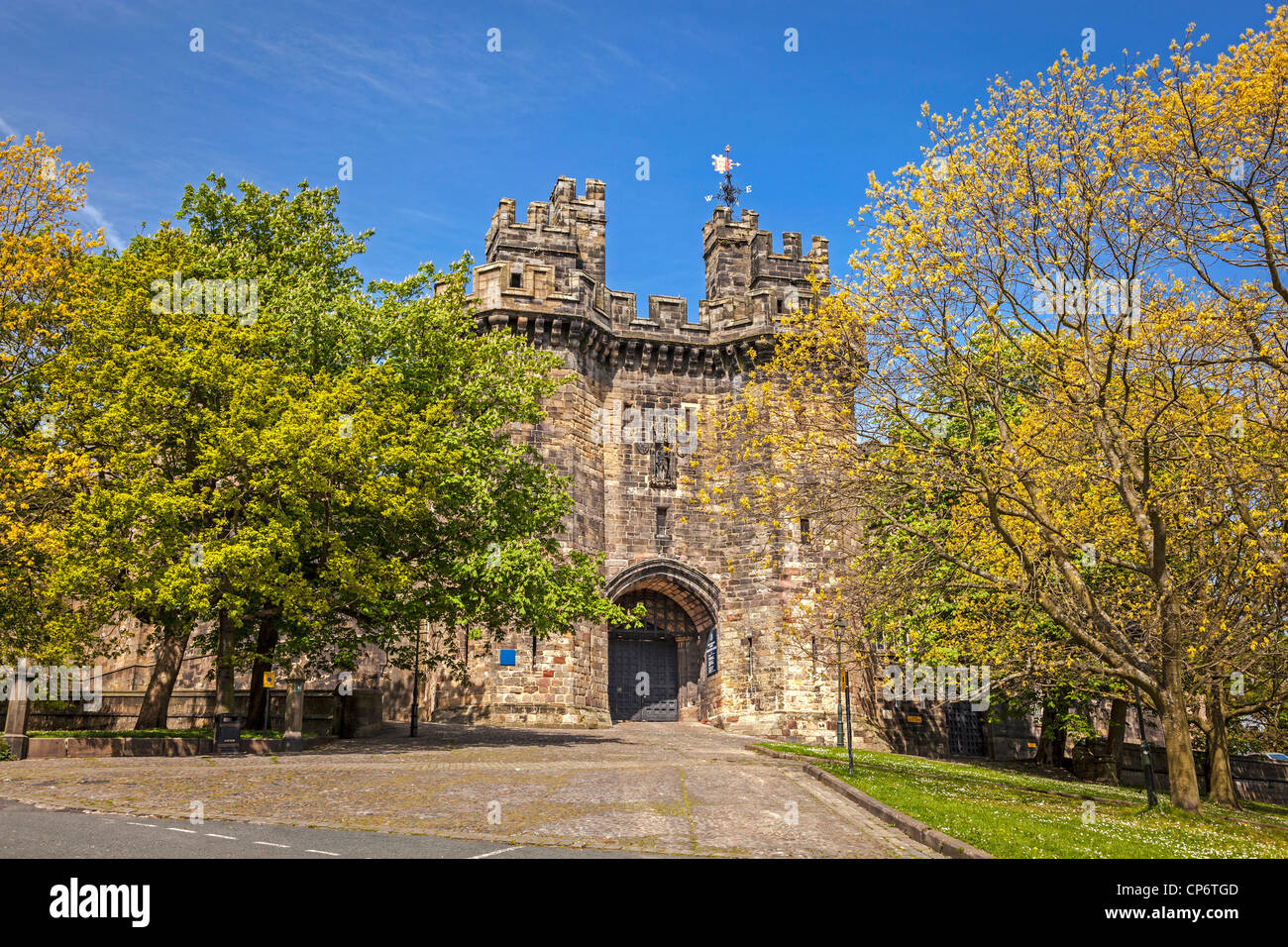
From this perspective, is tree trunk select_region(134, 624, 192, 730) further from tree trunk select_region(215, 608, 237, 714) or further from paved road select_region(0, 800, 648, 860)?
paved road select_region(0, 800, 648, 860)

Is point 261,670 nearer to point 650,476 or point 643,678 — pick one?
point 643,678

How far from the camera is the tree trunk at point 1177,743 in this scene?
14102 millimetres

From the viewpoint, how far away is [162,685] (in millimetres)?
21875

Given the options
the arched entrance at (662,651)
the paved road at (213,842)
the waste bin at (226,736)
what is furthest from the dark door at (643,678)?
the paved road at (213,842)

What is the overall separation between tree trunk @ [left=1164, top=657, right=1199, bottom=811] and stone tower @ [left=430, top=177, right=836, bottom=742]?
1474 centimetres

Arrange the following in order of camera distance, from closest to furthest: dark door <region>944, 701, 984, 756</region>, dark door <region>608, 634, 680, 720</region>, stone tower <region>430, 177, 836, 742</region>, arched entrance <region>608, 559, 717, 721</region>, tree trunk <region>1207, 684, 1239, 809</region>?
tree trunk <region>1207, 684, 1239, 809</region> < stone tower <region>430, 177, 836, 742</region> < arched entrance <region>608, 559, 717, 721</region> < dark door <region>608, 634, 680, 720</region> < dark door <region>944, 701, 984, 756</region>

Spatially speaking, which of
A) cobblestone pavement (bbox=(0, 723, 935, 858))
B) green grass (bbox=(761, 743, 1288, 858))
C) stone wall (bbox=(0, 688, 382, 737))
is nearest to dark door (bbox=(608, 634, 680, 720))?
stone wall (bbox=(0, 688, 382, 737))

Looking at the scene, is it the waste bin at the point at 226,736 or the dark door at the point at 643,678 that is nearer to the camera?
the waste bin at the point at 226,736

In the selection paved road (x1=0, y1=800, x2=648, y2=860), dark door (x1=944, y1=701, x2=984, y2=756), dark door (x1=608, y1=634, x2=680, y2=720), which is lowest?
dark door (x1=944, y1=701, x2=984, y2=756)

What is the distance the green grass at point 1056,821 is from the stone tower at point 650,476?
1186cm

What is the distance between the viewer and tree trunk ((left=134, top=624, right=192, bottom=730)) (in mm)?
21453

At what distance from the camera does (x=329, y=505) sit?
64.9 ft

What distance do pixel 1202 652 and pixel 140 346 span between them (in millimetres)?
21514

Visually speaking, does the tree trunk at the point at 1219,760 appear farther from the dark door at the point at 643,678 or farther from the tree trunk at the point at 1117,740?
the dark door at the point at 643,678
